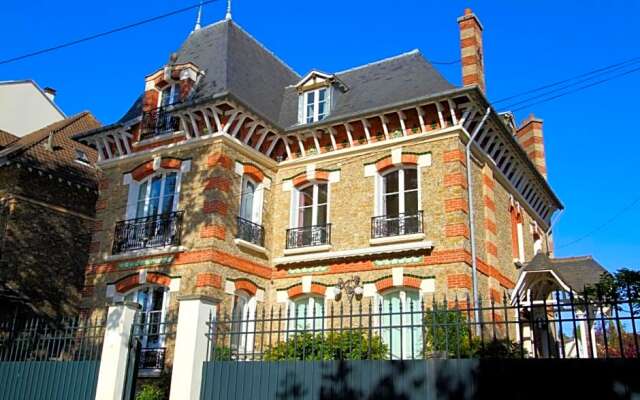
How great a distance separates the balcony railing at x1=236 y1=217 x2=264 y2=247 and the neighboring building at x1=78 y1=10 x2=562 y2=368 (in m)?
0.04

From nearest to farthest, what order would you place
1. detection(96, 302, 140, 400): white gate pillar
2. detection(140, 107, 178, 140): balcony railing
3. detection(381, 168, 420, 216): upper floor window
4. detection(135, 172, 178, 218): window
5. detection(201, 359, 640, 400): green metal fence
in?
detection(201, 359, 640, 400): green metal fence → detection(96, 302, 140, 400): white gate pillar → detection(381, 168, 420, 216): upper floor window → detection(135, 172, 178, 218): window → detection(140, 107, 178, 140): balcony railing

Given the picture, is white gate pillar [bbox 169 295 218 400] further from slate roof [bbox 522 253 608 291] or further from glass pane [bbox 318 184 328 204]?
slate roof [bbox 522 253 608 291]

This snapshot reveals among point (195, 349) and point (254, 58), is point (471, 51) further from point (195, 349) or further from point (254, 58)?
point (195, 349)

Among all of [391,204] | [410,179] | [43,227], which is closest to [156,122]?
[43,227]

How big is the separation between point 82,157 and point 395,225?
11125mm

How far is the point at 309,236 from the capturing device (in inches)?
572

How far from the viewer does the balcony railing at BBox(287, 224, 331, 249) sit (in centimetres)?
1431

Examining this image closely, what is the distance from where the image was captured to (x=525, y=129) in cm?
2098

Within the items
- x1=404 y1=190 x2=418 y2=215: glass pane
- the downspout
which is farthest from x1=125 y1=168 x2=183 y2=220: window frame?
the downspout

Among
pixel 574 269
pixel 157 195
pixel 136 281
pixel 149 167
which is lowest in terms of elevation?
pixel 136 281

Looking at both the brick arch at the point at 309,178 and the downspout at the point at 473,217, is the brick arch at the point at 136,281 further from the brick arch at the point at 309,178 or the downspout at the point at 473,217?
the downspout at the point at 473,217

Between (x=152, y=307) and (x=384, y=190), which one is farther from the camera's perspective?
(x=384, y=190)

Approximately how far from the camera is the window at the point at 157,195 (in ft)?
48.0

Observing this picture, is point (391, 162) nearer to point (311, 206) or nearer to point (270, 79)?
point (311, 206)
